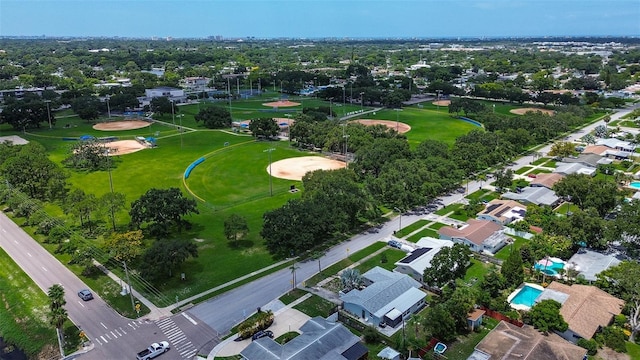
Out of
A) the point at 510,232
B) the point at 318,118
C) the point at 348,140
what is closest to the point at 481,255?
the point at 510,232

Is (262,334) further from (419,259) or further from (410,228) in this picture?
(410,228)

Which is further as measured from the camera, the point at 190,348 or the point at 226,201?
the point at 226,201

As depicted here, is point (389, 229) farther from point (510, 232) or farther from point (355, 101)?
point (355, 101)

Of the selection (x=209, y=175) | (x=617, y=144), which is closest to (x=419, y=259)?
(x=209, y=175)

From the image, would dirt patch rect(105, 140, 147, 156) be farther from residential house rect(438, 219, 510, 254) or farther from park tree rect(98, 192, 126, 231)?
residential house rect(438, 219, 510, 254)

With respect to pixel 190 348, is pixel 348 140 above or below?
above

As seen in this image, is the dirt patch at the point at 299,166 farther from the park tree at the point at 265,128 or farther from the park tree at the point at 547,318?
the park tree at the point at 547,318
